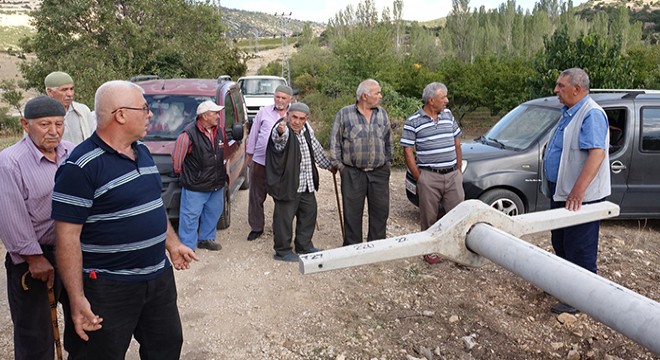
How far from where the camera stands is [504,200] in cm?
623

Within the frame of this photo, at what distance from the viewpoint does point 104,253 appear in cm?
244

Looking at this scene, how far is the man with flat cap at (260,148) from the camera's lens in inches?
233

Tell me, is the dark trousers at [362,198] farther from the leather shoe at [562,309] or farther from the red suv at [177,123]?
the leather shoe at [562,309]

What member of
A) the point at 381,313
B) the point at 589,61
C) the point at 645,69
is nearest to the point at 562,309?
the point at 381,313

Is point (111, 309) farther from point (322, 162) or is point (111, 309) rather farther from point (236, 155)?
point (236, 155)

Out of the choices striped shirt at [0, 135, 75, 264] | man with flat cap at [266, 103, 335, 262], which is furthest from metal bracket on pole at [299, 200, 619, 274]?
man with flat cap at [266, 103, 335, 262]

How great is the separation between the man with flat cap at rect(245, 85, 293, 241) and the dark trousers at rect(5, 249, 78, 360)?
3123 millimetres

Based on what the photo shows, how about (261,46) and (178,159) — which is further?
(261,46)

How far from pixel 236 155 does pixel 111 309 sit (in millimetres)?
5044

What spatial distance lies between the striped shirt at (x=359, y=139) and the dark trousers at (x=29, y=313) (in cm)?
302

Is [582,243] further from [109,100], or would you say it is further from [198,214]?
[198,214]

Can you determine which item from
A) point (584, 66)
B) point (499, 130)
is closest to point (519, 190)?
point (499, 130)

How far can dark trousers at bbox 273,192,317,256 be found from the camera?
5.43 m

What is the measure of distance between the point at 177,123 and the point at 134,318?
431 centimetres
